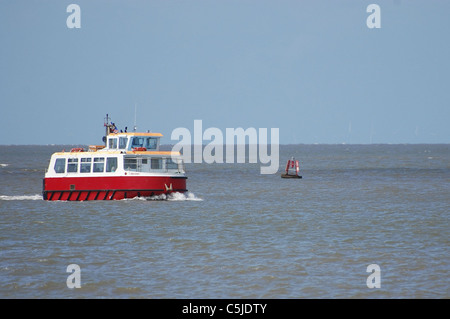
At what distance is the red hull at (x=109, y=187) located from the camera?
1774 inches

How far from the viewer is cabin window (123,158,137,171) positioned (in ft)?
147

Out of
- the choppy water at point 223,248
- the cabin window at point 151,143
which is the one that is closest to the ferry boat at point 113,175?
the choppy water at point 223,248

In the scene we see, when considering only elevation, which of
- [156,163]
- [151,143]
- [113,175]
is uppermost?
[151,143]

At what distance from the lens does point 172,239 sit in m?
30.5

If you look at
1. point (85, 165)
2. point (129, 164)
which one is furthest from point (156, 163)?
point (85, 165)

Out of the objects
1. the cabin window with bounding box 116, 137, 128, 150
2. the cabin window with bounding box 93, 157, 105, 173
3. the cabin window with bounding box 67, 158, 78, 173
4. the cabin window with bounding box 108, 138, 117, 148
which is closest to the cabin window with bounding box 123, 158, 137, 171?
the cabin window with bounding box 93, 157, 105, 173

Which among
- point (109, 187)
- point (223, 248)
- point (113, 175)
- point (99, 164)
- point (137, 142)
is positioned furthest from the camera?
point (137, 142)

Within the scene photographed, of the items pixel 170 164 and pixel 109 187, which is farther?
pixel 170 164

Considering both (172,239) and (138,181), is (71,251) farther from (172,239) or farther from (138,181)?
(138,181)

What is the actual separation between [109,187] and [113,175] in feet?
3.65

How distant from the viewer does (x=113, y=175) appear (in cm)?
4500

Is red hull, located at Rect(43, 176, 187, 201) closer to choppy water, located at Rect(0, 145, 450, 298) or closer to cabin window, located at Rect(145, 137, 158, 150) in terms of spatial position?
choppy water, located at Rect(0, 145, 450, 298)

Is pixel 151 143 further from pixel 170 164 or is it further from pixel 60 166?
pixel 60 166

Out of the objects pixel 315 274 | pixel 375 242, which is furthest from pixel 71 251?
pixel 375 242
